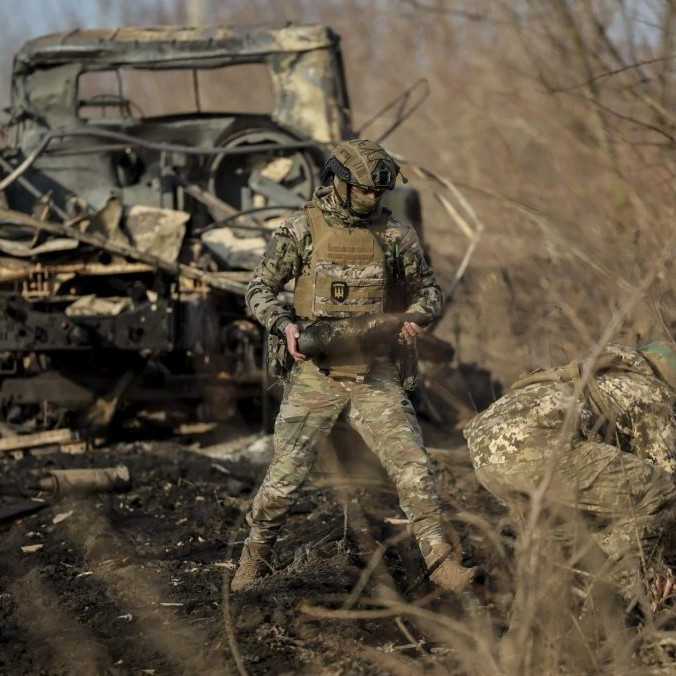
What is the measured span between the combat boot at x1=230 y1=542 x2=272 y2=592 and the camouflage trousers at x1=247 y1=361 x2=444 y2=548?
0.03 metres

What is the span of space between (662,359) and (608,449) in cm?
59

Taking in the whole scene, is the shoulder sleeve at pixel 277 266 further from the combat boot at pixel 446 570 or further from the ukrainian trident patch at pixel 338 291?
the combat boot at pixel 446 570

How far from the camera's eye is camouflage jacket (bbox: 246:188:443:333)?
193 inches

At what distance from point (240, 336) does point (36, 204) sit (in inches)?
65.9

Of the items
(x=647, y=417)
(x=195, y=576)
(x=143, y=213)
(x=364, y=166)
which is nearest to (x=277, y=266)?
(x=364, y=166)

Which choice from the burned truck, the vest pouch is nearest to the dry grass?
the vest pouch

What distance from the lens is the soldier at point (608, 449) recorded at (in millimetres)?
4055

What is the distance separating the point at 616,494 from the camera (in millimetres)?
4094

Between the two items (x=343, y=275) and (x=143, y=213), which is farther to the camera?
(x=143, y=213)

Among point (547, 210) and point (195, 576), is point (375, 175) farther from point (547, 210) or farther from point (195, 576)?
Result: point (547, 210)

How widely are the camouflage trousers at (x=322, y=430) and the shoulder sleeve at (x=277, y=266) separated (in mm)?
267

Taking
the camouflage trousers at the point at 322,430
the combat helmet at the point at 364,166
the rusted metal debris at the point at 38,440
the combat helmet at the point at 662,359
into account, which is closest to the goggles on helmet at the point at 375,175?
the combat helmet at the point at 364,166

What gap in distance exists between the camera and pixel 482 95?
19516 mm

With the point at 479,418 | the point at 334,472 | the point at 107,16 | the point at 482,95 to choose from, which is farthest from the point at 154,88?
the point at 479,418
